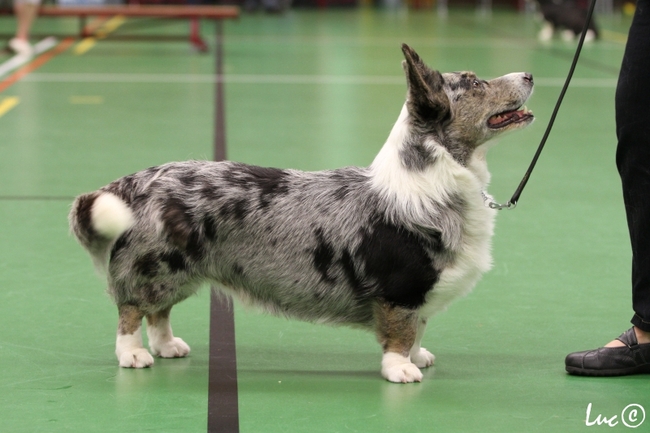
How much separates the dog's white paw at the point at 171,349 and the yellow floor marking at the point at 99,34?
31.1ft

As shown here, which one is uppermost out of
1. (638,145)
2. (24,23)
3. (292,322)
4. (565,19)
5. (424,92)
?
(424,92)

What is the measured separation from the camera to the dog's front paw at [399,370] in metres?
3.35

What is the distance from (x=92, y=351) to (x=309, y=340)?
0.81 metres

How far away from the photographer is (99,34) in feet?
48.5

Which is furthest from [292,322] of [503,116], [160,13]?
[160,13]

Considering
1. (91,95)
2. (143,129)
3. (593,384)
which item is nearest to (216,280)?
(593,384)

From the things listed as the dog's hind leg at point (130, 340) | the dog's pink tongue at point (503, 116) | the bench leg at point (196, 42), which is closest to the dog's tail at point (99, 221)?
the dog's hind leg at point (130, 340)

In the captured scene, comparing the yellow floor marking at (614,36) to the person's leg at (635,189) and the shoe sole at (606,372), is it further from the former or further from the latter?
the shoe sole at (606,372)

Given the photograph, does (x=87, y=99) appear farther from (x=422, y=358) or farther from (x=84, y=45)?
(x=422, y=358)

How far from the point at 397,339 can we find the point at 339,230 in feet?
1.36

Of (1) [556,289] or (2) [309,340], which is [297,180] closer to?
(2) [309,340]

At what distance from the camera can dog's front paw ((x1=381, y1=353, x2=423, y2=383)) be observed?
3350 mm
